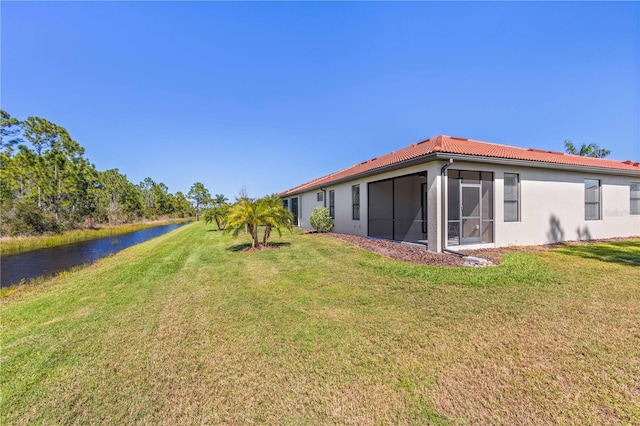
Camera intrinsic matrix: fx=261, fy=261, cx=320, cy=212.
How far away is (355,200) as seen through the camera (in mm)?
12953

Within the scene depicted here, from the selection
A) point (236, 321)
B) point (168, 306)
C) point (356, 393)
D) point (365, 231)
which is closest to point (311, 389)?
point (356, 393)

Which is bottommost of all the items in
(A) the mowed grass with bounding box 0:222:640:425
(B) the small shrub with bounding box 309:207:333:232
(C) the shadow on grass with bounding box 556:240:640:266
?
(A) the mowed grass with bounding box 0:222:640:425

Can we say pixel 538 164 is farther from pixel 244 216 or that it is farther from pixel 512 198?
pixel 244 216

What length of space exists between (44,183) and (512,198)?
37650mm

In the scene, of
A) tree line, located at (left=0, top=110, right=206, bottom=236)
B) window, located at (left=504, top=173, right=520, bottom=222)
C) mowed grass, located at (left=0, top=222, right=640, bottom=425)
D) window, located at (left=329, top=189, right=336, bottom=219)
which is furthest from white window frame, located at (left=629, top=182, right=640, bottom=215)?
tree line, located at (left=0, top=110, right=206, bottom=236)

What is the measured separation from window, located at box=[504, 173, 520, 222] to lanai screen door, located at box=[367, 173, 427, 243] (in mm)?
3197

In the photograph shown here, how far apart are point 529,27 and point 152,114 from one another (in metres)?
19.8

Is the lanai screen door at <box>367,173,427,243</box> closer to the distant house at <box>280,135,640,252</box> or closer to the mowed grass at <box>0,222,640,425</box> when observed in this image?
the distant house at <box>280,135,640,252</box>

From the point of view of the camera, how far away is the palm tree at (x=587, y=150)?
33844 millimetres

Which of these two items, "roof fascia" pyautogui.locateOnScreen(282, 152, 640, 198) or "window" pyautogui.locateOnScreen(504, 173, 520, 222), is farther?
"window" pyautogui.locateOnScreen(504, 173, 520, 222)

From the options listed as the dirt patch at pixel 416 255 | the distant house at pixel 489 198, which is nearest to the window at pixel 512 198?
the distant house at pixel 489 198

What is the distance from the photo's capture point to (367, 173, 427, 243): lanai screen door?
12047 mm

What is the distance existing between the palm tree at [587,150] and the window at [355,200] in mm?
38549

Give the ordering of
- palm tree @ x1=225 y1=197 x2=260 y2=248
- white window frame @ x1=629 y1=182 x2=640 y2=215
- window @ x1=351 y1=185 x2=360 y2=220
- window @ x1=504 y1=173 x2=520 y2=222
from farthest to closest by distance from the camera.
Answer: window @ x1=351 y1=185 x2=360 y2=220 → white window frame @ x1=629 y1=182 x2=640 y2=215 → window @ x1=504 y1=173 x2=520 y2=222 → palm tree @ x1=225 y1=197 x2=260 y2=248
